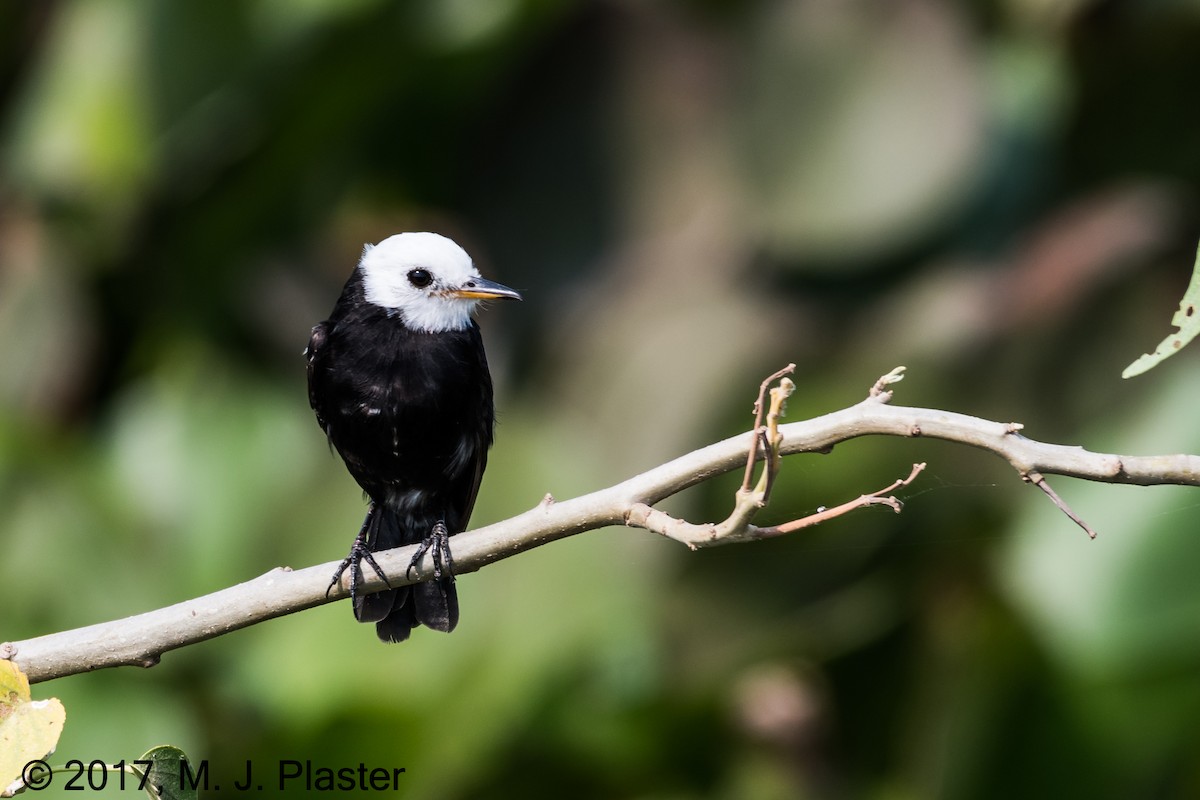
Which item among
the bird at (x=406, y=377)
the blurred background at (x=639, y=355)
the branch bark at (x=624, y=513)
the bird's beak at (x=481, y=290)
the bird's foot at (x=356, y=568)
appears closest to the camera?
the branch bark at (x=624, y=513)

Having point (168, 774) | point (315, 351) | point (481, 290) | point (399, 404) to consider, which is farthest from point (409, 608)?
point (168, 774)

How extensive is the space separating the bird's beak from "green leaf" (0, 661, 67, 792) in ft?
4.63

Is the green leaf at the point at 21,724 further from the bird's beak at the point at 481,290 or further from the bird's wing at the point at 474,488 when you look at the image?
the bird's wing at the point at 474,488

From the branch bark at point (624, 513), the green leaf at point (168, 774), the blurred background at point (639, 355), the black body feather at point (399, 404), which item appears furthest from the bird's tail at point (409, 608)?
the blurred background at point (639, 355)

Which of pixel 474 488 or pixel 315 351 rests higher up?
pixel 315 351

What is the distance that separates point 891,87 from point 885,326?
3.94ft

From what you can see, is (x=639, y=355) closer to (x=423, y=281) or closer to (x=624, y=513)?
(x=423, y=281)

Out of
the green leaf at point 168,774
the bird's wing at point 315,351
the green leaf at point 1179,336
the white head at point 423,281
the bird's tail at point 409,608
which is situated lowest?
the green leaf at point 168,774

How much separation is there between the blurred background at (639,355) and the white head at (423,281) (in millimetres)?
1882

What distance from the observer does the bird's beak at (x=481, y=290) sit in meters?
3.39

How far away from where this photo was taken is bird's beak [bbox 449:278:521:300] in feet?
11.1

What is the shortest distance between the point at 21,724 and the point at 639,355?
5.92 metres

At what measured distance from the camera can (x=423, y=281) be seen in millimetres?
3578

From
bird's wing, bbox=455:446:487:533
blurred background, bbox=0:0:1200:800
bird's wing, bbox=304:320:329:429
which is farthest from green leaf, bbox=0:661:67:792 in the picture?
blurred background, bbox=0:0:1200:800
